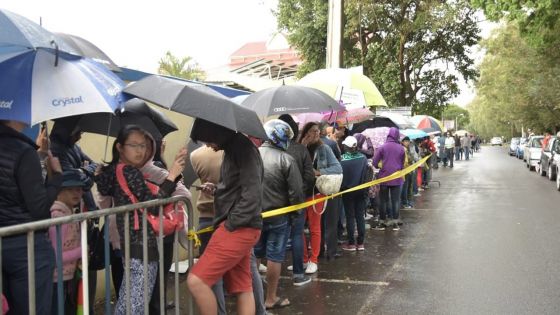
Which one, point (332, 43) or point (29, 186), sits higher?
point (332, 43)

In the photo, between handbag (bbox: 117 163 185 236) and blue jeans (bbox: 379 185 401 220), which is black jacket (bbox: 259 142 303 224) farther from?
blue jeans (bbox: 379 185 401 220)

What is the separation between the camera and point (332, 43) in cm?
1184

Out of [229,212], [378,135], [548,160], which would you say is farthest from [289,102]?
[548,160]

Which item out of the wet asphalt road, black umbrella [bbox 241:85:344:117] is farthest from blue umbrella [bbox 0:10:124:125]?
the wet asphalt road

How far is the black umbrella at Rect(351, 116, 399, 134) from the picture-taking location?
11.0 metres

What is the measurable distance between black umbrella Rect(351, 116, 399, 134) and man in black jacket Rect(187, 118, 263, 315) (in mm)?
7338

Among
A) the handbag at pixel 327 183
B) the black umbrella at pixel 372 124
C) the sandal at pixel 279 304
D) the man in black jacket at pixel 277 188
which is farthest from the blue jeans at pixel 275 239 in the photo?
the black umbrella at pixel 372 124

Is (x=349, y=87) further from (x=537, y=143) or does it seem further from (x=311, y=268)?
(x=537, y=143)

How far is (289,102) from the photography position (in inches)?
226

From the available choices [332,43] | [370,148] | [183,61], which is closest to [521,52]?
[183,61]

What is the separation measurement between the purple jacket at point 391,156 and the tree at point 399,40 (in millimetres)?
14669

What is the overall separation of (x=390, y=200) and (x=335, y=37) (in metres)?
3.94

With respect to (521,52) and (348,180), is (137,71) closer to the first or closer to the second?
(348,180)

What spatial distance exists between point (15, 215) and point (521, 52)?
A: 36590 mm
